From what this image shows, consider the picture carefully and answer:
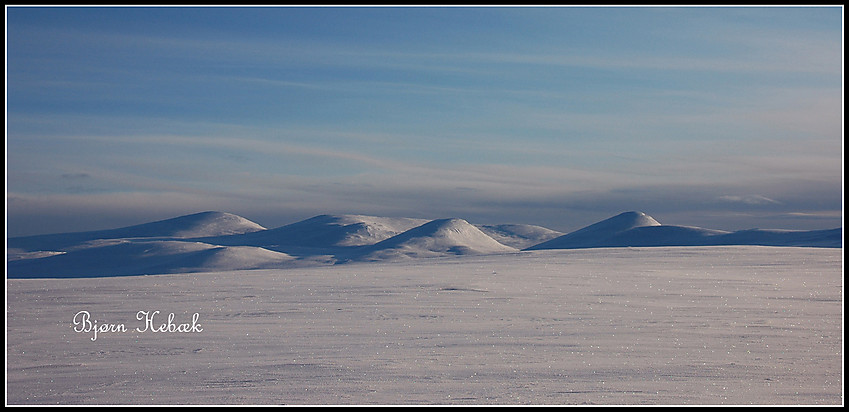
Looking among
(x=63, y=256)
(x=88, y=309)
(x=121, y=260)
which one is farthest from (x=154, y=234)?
(x=88, y=309)

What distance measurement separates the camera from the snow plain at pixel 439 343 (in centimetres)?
576

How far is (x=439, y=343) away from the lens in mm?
7250

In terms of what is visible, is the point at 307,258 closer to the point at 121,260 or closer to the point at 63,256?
the point at 121,260

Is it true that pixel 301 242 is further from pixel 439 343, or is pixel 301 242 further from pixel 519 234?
pixel 439 343

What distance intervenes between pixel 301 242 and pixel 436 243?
17.2m

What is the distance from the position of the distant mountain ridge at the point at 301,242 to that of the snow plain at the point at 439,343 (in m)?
30.8

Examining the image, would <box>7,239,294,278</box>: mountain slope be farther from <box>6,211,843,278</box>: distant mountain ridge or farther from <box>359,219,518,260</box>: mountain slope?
<box>359,219,518,260</box>: mountain slope

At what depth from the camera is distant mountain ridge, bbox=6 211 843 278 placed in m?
49.2

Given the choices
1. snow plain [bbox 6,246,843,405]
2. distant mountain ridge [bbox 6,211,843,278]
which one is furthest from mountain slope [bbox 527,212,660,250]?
snow plain [bbox 6,246,843,405]

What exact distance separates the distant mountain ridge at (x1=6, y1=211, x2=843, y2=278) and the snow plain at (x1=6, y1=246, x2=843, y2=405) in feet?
101

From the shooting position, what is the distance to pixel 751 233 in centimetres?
5509

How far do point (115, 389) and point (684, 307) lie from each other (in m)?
7.06

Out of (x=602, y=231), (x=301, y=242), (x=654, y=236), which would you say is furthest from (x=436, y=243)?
(x=654, y=236)

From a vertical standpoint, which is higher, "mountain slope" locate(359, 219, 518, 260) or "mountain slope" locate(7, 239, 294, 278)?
"mountain slope" locate(359, 219, 518, 260)
